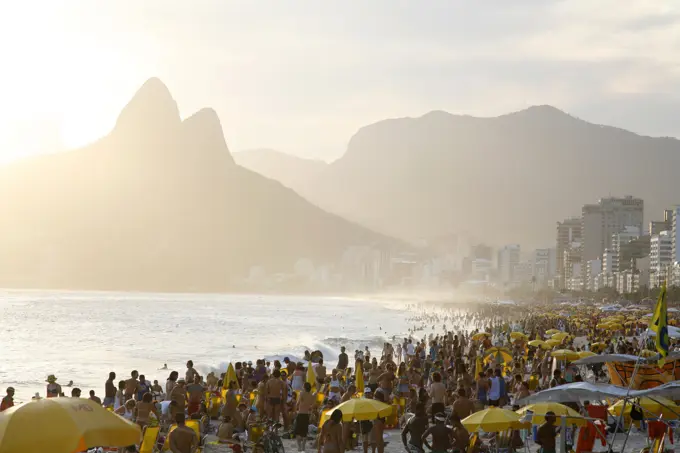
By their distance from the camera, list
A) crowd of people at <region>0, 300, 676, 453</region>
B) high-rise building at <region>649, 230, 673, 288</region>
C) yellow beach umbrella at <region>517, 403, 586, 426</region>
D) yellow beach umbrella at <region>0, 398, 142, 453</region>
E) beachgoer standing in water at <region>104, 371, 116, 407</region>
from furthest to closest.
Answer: high-rise building at <region>649, 230, 673, 288</region>
beachgoer standing in water at <region>104, 371, 116, 407</region>
yellow beach umbrella at <region>517, 403, 586, 426</region>
crowd of people at <region>0, 300, 676, 453</region>
yellow beach umbrella at <region>0, 398, 142, 453</region>

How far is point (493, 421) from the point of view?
435 inches

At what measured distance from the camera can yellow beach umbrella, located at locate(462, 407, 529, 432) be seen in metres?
11.0

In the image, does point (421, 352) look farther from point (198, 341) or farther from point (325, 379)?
point (198, 341)

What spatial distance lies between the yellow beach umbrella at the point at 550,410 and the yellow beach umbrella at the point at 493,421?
31 centimetres

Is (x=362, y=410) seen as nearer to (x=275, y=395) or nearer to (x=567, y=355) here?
(x=275, y=395)

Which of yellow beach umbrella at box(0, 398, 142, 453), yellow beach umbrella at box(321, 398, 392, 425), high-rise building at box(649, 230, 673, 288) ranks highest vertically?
high-rise building at box(649, 230, 673, 288)

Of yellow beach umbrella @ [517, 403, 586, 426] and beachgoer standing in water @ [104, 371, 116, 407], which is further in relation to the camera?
beachgoer standing in water @ [104, 371, 116, 407]

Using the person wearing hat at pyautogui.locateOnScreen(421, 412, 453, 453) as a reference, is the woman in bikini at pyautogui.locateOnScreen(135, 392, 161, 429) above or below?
below

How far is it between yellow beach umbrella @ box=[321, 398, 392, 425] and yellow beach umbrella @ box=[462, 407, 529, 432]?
119 centimetres

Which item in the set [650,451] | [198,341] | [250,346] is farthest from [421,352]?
[198,341]

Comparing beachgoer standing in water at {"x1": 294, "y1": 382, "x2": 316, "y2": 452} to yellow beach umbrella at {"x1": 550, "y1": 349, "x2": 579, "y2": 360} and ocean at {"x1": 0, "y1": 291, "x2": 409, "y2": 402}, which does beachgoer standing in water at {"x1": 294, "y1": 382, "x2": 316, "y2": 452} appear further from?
ocean at {"x1": 0, "y1": 291, "x2": 409, "y2": 402}

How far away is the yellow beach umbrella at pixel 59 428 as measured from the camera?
23.2 feet

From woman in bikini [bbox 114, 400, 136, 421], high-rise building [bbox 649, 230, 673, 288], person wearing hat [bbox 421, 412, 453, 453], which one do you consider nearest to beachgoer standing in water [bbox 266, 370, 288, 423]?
woman in bikini [bbox 114, 400, 136, 421]

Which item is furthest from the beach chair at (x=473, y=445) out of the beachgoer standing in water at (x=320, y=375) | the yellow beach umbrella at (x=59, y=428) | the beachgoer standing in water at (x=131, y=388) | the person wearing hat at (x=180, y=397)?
the beachgoer standing in water at (x=131, y=388)
